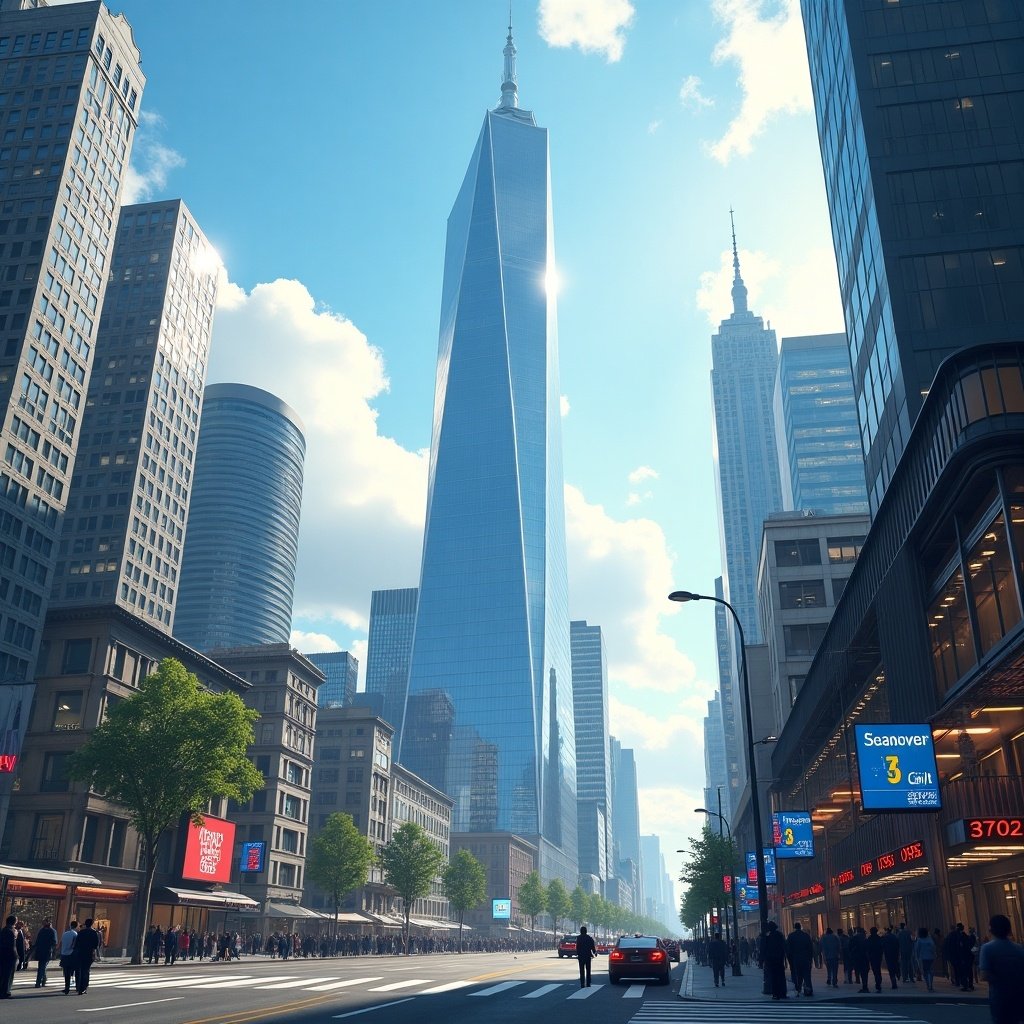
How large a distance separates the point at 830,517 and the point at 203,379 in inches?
3704

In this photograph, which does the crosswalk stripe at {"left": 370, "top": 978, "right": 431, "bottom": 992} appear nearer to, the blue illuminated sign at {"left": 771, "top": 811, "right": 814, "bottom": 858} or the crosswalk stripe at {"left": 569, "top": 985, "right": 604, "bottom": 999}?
the crosswalk stripe at {"left": 569, "top": 985, "right": 604, "bottom": 999}

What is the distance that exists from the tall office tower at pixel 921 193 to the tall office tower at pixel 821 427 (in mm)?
122851

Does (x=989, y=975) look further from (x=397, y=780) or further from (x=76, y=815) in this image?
(x=397, y=780)

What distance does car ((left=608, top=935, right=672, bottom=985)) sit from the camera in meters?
34.6

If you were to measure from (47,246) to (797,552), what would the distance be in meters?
78.9

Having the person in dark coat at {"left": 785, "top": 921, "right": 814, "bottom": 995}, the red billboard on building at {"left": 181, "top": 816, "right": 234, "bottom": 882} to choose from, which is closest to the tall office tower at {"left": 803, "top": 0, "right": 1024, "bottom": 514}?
the person in dark coat at {"left": 785, "top": 921, "right": 814, "bottom": 995}

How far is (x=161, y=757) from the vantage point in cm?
4856

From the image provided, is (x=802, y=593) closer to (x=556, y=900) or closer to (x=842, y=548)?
(x=842, y=548)

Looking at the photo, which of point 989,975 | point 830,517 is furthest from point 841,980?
point 830,517

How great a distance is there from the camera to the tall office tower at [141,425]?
114 meters

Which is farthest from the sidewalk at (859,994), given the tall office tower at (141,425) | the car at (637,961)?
the tall office tower at (141,425)

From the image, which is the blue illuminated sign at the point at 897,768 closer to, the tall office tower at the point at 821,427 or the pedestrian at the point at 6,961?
the pedestrian at the point at 6,961

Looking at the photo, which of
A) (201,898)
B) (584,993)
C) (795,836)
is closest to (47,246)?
(201,898)

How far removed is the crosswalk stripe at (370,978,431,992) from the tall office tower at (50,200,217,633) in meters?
82.7
